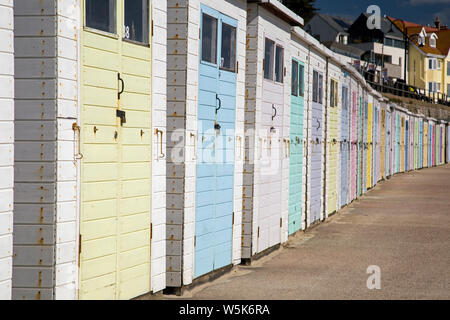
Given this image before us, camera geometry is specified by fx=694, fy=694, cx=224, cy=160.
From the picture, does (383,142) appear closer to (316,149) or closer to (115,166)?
(316,149)

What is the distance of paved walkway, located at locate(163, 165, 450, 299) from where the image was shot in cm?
870

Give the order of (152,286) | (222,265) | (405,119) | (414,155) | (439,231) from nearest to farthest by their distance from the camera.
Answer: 1. (152,286)
2. (222,265)
3. (439,231)
4. (405,119)
5. (414,155)

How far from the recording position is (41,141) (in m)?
5.88

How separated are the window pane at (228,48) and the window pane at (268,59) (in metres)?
1.47

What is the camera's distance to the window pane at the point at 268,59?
37.2ft

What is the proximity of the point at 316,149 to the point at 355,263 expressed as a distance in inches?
228

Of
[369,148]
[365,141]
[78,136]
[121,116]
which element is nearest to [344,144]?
[365,141]

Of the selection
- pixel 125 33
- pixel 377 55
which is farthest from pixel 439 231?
pixel 377 55

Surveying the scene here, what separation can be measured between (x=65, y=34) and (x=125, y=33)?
3.92 feet

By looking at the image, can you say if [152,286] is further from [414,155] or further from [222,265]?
[414,155]

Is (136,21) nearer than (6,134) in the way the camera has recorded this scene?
No

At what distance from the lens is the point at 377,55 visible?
81.2 metres

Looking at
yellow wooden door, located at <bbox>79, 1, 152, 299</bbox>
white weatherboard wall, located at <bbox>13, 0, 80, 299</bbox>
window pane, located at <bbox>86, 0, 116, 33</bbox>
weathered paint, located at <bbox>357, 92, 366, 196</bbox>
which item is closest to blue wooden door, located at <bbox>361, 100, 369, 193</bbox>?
weathered paint, located at <bbox>357, 92, 366, 196</bbox>

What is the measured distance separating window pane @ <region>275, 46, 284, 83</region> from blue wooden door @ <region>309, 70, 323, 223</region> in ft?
11.0
